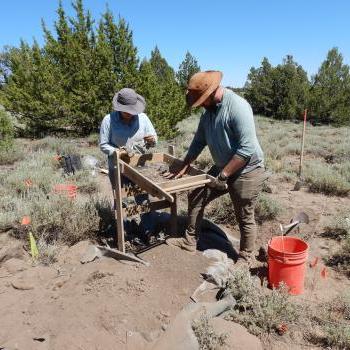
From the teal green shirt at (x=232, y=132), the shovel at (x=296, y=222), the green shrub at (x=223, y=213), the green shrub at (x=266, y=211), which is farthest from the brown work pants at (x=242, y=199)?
the green shrub at (x=266, y=211)

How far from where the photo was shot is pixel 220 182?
13.2 feet

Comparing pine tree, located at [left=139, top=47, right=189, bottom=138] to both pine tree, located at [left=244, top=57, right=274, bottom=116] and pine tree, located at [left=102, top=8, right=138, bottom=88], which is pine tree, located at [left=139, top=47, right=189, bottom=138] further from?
pine tree, located at [left=244, top=57, right=274, bottom=116]

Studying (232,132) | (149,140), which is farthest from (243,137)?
(149,140)

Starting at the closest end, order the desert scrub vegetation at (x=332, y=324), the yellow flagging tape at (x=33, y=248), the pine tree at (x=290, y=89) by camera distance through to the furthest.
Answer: the desert scrub vegetation at (x=332, y=324) < the yellow flagging tape at (x=33, y=248) < the pine tree at (x=290, y=89)

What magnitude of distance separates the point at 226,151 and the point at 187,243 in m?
1.22

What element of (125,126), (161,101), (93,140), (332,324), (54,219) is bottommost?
(332,324)

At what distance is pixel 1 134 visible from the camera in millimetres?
10398

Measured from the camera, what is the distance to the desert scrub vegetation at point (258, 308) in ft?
11.7

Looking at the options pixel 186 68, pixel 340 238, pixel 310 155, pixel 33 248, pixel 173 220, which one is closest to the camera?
pixel 33 248

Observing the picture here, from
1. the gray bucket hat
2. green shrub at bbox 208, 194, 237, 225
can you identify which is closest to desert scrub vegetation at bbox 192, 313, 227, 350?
the gray bucket hat

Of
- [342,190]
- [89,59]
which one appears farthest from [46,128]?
[342,190]

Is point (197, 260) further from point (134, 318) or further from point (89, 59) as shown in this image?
point (89, 59)

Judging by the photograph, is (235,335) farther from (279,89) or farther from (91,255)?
(279,89)

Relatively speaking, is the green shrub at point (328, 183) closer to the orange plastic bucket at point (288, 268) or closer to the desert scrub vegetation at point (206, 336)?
the orange plastic bucket at point (288, 268)
